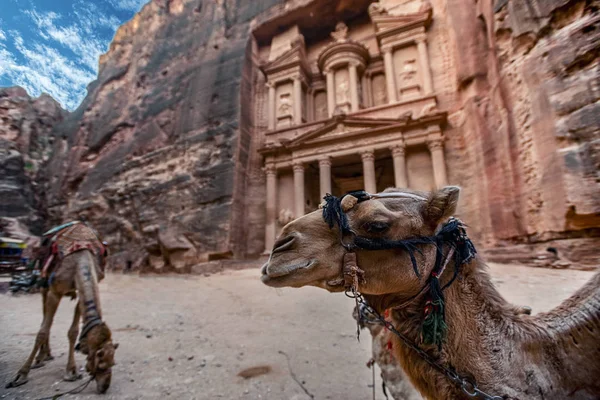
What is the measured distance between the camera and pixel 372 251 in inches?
54.7

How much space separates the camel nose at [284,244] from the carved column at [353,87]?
16.4 metres

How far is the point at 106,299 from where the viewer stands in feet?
26.9

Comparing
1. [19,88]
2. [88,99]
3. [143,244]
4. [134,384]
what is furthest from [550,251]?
[19,88]

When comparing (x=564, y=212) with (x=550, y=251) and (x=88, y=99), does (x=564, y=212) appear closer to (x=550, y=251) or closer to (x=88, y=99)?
(x=550, y=251)

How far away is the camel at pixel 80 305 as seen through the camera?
2.94 m

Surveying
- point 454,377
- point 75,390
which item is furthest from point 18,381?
point 454,377

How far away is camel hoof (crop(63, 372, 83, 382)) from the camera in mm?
3348

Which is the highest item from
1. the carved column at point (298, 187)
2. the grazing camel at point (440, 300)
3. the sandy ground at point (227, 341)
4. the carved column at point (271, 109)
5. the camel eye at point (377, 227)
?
the carved column at point (271, 109)

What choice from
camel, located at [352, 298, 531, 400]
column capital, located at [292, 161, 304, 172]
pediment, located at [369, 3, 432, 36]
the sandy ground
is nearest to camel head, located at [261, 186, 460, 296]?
camel, located at [352, 298, 531, 400]

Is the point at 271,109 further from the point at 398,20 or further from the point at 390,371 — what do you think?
the point at 390,371

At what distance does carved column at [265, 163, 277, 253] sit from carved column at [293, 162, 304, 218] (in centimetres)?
130

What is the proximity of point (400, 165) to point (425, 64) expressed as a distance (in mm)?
6126

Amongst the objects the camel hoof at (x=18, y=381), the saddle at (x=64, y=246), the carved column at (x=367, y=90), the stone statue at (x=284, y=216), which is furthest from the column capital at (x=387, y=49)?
the camel hoof at (x=18, y=381)

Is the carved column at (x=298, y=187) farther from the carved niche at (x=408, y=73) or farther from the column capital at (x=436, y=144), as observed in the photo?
the carved niche at (x=408, y=73)
